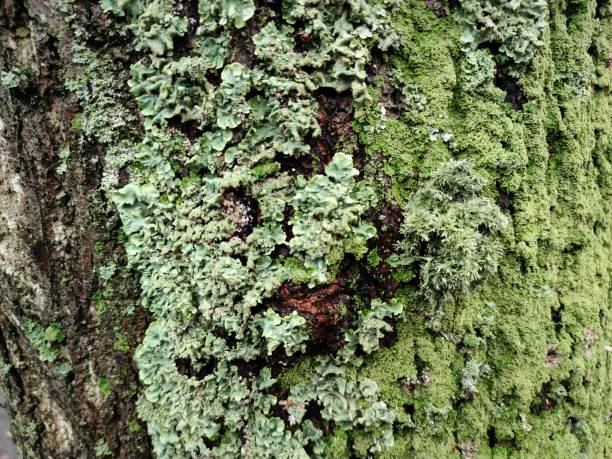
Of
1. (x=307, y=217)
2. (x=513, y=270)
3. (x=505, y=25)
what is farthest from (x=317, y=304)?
(x=505, y=25)

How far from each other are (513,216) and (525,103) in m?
0.39

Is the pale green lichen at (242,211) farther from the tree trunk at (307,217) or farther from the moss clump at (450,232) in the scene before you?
the moss clump at (450,232)

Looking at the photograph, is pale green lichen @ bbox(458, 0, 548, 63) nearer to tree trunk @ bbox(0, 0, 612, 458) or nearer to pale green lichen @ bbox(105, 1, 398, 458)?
tree trunk @ bbox(0, 0, 612, 458)

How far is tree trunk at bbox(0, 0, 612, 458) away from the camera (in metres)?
1.28

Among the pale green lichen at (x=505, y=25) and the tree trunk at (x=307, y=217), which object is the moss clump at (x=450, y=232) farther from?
the pale green lichen at (x=505, y=25)

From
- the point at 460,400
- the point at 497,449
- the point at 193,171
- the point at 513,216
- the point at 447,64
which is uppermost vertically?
the point at 447,64

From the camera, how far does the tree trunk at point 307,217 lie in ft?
4.21

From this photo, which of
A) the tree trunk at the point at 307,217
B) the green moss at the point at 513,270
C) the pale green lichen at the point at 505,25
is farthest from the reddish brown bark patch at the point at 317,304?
the pale green lichen at the point at 505,25

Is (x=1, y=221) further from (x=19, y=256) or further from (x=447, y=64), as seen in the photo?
(x=447, y=64)

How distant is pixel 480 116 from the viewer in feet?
4.65

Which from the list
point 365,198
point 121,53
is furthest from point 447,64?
point 121,53

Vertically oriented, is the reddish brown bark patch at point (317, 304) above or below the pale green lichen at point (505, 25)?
below

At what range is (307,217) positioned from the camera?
1.26m

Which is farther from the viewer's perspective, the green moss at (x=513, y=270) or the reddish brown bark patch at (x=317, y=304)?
the green moss at (x=513, y=270)
